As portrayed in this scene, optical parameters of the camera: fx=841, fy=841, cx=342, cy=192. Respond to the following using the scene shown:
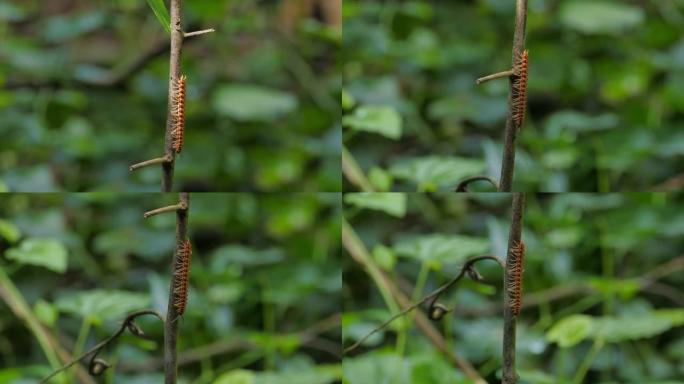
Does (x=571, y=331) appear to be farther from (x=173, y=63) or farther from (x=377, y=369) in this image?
(x=173, y=63)

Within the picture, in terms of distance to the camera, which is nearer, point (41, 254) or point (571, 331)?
point (41, 254)

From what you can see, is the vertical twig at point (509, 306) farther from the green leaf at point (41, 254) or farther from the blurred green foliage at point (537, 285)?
the green leaf at point (41, 254)

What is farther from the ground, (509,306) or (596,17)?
(596,17)

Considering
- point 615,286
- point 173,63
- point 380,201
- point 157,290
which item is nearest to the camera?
point 173,63

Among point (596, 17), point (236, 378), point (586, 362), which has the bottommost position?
point (586, 362)

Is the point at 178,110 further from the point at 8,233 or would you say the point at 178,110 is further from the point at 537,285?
the point at 537,285

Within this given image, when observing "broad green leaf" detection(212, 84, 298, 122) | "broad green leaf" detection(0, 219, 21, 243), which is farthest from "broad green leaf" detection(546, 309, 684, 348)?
"broad green leaf" detection(212, 84, 298, 122)

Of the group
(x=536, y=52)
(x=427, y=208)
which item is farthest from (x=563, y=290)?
(x=536, y=52)

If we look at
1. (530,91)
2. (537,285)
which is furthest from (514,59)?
(530,91)

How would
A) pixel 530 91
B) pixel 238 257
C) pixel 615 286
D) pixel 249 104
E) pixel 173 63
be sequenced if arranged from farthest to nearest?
pixel 249 104 < pixel 530 91 < pixel 615 286 < pixel 238 257 < pixel 173 63
